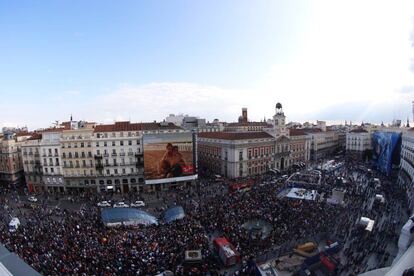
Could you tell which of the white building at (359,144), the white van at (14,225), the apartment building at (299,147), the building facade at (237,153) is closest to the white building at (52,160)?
the white van at (14,225)

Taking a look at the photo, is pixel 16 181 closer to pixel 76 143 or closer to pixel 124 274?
pixel 76 143

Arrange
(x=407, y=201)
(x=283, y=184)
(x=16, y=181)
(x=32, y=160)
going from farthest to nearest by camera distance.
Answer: (x=16, y=181), (x=32, y=160), (x=283, y=184), (x=407, y=201)

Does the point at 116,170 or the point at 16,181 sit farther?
the point at 16,181

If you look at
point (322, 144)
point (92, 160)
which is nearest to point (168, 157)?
point (92, 160)

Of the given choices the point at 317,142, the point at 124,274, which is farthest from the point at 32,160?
the point at 317,142

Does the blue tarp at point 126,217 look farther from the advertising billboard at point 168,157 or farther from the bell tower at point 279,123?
the bell tower at point 279,123

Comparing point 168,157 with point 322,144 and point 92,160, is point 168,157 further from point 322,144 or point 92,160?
point 322,144

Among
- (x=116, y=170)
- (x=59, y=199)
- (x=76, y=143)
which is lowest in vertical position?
(x=59, y=199)
